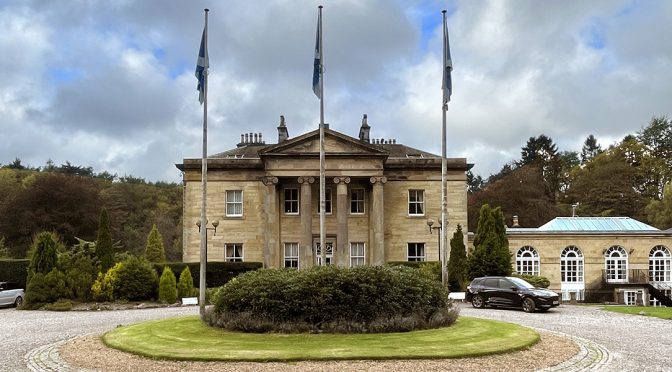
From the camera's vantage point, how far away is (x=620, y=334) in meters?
18.5

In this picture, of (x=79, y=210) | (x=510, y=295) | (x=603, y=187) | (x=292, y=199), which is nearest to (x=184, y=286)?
(x=292, y=199)

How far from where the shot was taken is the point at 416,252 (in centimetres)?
4412

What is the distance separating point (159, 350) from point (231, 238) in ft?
97.0

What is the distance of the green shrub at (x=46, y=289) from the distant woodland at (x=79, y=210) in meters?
19.3

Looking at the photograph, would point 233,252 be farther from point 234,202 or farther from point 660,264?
point 660,264

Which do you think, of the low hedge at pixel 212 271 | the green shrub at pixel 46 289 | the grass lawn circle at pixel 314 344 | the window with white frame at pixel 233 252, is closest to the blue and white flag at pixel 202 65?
the grass lawn circle at pixel 314 344

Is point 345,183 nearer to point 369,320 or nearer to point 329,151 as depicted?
point 329,151

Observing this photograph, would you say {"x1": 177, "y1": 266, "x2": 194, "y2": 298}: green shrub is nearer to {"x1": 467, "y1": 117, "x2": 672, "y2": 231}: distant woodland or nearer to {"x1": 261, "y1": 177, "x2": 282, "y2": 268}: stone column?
{"x1": 261, "y1": 177, "x2": 282, "y2": 268}: stone column

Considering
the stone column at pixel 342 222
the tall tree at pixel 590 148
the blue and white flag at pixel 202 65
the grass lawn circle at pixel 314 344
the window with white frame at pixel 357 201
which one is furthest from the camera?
the tall tree at pixel 590 148

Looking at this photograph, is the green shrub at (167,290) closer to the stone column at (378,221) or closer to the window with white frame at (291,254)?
the window with white frame at (291,254)

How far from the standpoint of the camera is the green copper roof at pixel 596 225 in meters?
43.8

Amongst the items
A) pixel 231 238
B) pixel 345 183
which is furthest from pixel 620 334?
pixel 231 238

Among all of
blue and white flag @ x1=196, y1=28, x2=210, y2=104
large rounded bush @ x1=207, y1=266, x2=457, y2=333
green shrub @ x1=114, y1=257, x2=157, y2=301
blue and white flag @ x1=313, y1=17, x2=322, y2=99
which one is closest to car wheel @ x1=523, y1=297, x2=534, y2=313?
large rounded bush @ x1=207, y1=266, x2=457, y2=333

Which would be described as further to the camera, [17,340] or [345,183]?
[345,183]
